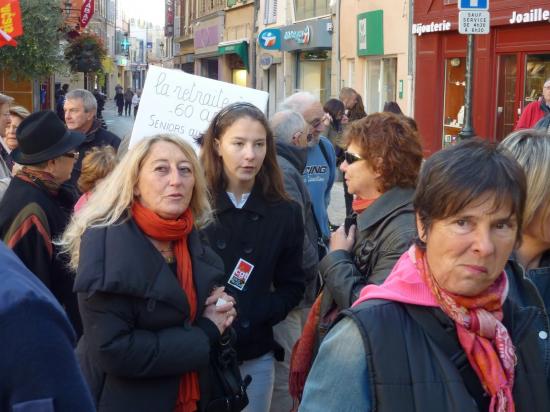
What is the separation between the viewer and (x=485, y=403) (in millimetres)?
1869

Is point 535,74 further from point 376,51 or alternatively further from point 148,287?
point 148,287

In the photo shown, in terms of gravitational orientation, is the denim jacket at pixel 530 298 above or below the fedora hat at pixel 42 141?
below

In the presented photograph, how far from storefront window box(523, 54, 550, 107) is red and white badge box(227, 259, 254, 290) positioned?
11.7 meters

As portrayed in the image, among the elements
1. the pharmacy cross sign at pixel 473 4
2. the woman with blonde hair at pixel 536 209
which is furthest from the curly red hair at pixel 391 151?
the pharmacy cross sign at pixel 473 4

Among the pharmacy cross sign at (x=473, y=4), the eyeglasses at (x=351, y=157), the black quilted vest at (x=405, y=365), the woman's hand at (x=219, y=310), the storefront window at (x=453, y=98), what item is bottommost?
the woman's hand at (x=219, y=310)

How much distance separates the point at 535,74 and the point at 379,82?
6851 mm

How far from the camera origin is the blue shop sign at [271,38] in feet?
92.7

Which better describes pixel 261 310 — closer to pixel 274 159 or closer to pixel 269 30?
pixel 274 159

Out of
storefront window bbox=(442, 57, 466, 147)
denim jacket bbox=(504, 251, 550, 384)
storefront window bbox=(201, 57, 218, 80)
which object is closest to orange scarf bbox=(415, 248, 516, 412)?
denim jacket bbox=(504, 251, 550, 384)

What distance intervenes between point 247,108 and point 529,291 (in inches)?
76.3

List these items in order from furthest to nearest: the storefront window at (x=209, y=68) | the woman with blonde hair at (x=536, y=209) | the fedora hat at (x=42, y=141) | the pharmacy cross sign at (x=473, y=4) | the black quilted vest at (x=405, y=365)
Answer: the storefront window at (x=209, y=68), the pharmacy cross sign at (x=473, y=4), the fedora hat at (x=42, y=141), the woman with blonde hair at (x=536, y=209), the black quilted vest at (x=405, y=365)

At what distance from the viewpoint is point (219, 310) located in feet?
10.0

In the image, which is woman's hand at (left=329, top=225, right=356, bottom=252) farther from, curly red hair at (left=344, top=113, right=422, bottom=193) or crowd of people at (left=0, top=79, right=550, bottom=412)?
curly red hair at (left=344, top=113, right=422, bottom=193)

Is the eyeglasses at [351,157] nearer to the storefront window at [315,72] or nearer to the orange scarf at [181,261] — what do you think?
the orange scarf at [181,261]
